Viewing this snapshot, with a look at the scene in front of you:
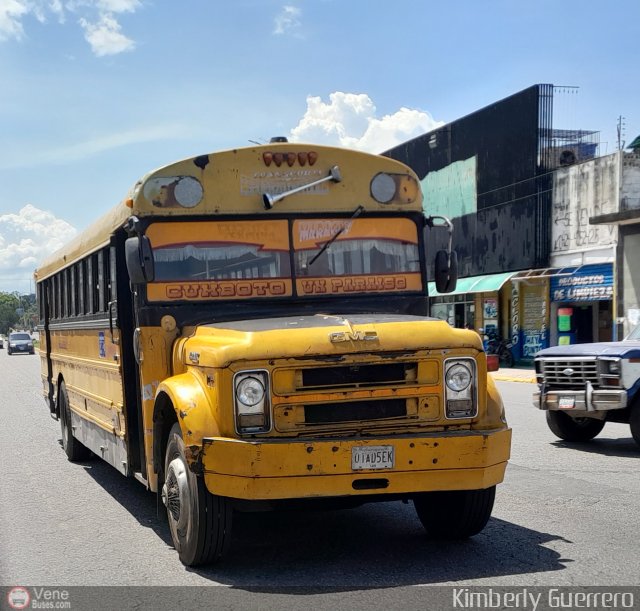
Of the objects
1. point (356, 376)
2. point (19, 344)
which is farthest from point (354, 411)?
point (19, 344)

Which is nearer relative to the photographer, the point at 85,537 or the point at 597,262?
the point at 85,537

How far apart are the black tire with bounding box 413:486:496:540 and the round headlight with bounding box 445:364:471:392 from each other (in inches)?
31.3

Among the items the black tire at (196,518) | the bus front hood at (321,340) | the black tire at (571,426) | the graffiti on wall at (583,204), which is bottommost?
the black tire at (571,426)

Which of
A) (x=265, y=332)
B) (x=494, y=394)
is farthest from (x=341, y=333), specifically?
(x=494, y=394)

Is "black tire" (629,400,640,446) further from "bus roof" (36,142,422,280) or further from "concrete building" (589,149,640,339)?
"concrete building" (589,149,640,339)

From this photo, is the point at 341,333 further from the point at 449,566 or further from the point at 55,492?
the point at 55,492

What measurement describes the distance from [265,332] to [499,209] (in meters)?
26.1

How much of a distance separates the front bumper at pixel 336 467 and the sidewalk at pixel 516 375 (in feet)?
60.8

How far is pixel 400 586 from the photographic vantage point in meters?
5.21

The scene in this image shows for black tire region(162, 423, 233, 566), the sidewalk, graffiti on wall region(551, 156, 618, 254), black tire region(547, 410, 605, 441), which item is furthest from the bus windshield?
graffiti on wall region(551, 156, 618, 254)

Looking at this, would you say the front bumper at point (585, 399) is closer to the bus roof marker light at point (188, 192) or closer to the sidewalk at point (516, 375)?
the bus roof marker light at point (188, 192)

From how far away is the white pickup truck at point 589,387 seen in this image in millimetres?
10695

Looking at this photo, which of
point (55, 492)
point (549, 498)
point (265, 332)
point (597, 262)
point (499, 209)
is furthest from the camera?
point (499, 209)

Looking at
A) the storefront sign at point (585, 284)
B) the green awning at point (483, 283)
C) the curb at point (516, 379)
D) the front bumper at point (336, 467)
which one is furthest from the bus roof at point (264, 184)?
the green awning at point (483, 283)
